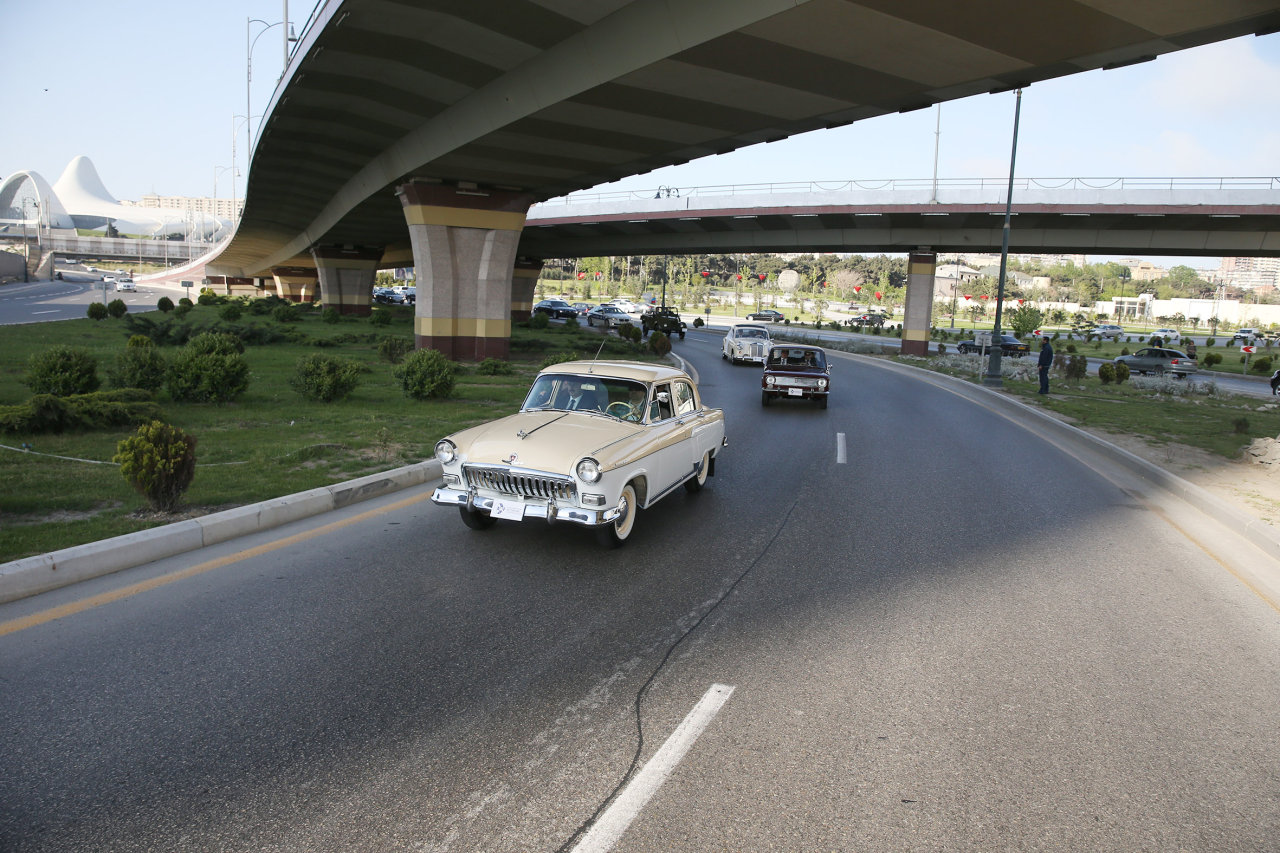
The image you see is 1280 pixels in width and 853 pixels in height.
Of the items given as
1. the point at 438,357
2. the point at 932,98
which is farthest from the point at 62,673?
the point at 932,98

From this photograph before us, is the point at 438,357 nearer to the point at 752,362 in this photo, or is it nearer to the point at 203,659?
the point at 203,659

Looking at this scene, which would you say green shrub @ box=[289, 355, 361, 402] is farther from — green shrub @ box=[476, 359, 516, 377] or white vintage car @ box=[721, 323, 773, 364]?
white vintage car @ box=[721, 323, 773, 364]

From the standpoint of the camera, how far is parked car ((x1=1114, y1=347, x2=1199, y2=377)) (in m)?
40.2

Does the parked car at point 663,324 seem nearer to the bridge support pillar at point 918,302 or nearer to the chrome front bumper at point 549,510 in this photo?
the bridge support pillar at point 918,302

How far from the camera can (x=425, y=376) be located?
16.3m

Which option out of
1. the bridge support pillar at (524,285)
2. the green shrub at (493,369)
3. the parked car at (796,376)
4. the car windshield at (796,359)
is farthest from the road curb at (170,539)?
the bridge support pillar at (524,285)

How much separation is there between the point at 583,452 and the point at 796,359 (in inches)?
564

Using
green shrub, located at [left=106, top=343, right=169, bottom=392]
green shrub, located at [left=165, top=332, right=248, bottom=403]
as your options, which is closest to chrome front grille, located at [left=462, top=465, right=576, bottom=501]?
green shrub, located at [left=165, top=332, right=248, bottom=403]

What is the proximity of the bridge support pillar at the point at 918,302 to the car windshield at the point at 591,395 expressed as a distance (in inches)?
1565

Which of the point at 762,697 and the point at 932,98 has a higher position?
the point at 932,98

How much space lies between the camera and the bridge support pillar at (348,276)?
60391 millimetres

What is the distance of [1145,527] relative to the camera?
920 centimetres

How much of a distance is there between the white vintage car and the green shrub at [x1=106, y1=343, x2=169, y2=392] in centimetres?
2268

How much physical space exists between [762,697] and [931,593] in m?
2.54
